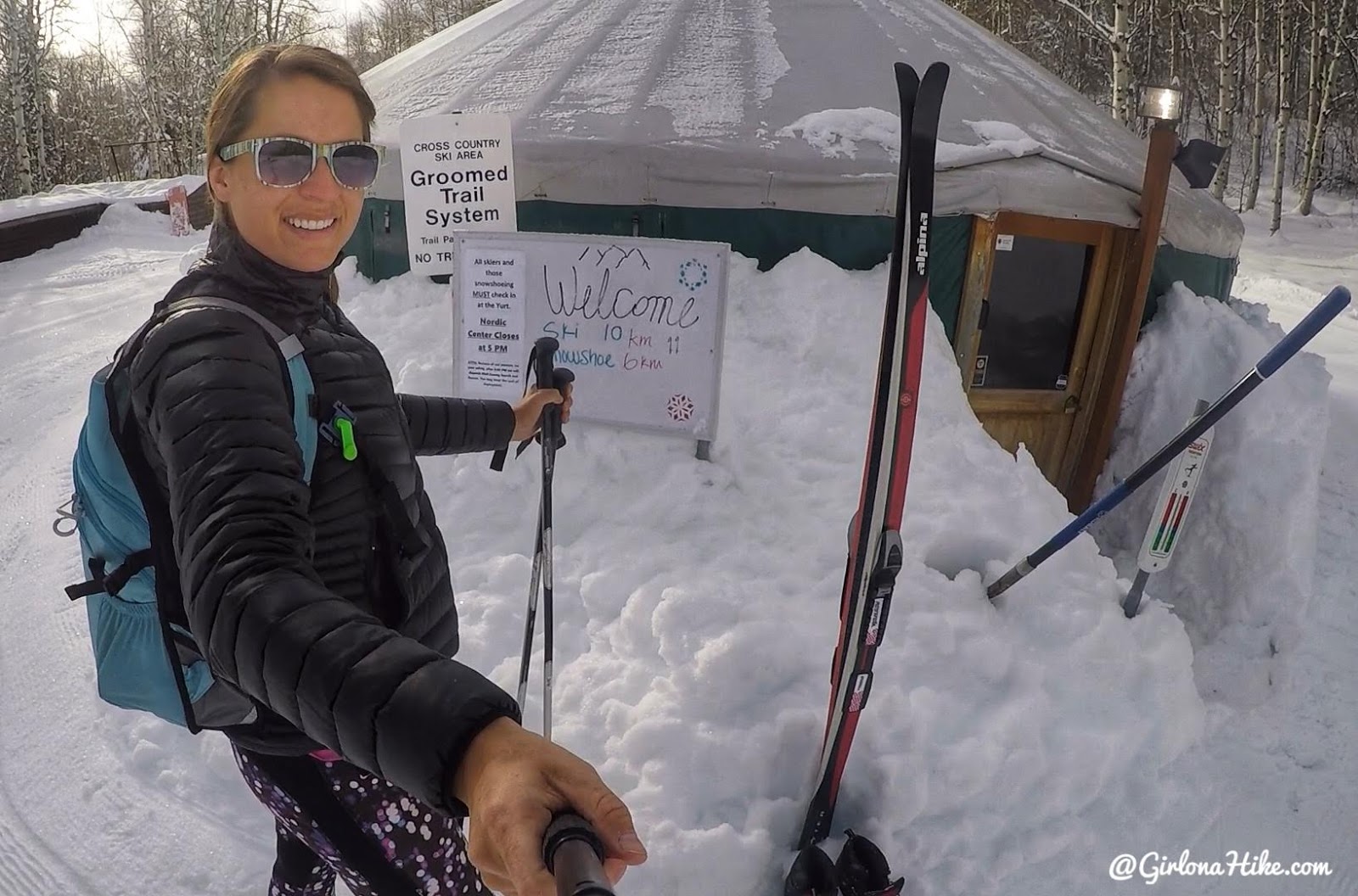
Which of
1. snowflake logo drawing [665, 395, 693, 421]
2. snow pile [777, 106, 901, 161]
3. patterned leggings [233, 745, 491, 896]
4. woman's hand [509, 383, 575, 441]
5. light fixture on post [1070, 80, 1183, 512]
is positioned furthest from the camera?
snow pile [777, 106, 901, 161]

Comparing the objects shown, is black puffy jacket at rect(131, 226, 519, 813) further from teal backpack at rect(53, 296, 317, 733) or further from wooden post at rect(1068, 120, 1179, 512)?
wooden post at rect(1068, 120, 1179, 512)

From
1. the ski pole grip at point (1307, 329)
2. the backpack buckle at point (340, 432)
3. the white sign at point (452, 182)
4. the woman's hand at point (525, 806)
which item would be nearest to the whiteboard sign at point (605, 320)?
the white sign at point (452, 182)

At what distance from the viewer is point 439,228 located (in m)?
4.39

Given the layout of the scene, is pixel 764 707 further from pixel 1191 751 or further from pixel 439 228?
pixel 439 228

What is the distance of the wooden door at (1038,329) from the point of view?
4707 millimetres

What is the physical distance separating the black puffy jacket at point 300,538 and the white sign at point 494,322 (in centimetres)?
282

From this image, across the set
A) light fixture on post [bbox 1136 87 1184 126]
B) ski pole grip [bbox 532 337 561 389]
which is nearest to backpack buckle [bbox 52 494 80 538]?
ski pole grip [bbox 532 337 561 389]

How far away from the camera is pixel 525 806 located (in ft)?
2.38

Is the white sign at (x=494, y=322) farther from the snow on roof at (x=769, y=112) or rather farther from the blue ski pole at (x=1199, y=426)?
the blue ski pole at (x=1199, y=426)

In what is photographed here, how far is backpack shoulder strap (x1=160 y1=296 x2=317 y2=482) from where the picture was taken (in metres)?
1.12

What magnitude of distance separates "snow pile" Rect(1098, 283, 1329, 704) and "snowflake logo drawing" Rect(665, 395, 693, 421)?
243 centimetres

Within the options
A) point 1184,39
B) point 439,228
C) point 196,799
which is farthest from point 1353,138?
point 196,799

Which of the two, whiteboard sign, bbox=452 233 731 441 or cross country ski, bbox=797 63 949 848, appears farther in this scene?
whiteboard sign, bbox=452 233 731 441

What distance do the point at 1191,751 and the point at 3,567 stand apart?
212 inches
